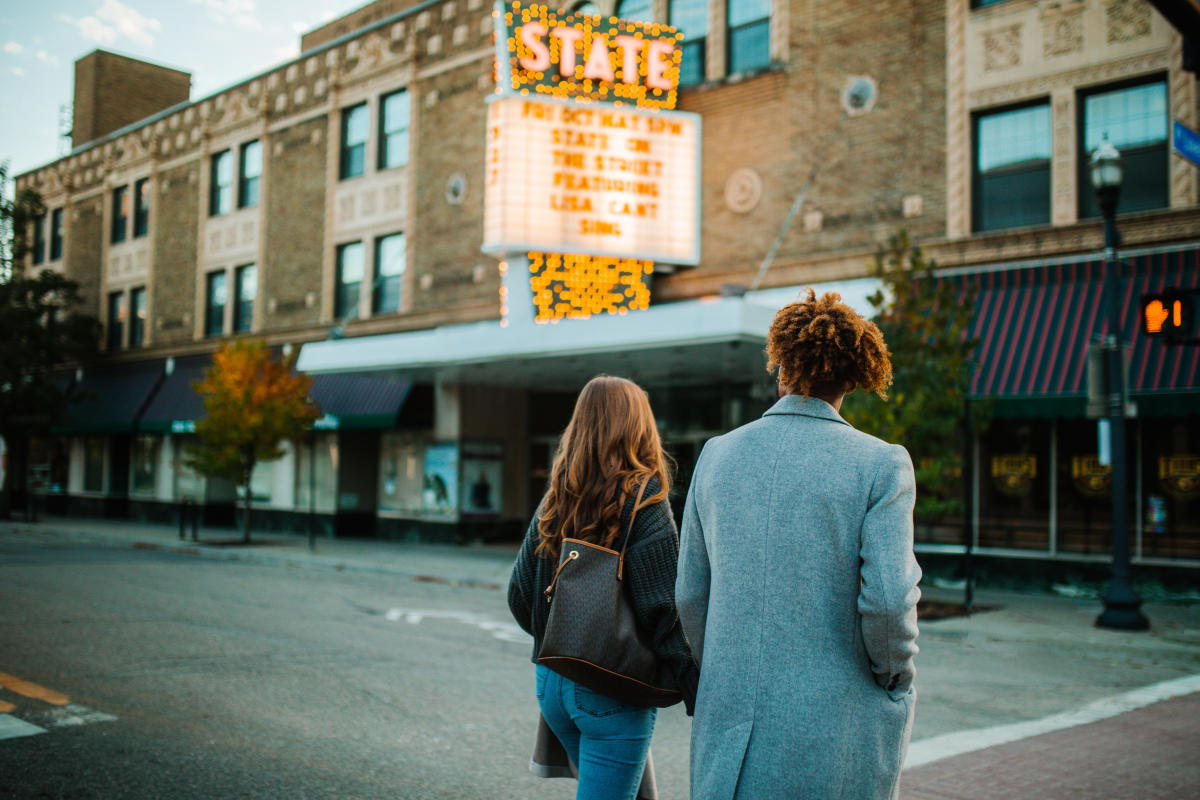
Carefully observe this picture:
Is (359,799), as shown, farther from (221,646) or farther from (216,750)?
(221,646)

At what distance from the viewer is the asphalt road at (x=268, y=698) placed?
16.6 ft

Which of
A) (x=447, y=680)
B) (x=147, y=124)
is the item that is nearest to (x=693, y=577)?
(x=447, y=680)

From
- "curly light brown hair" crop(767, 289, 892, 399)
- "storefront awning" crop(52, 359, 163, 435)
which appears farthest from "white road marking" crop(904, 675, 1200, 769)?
"storefront awning" crop(52, 359, 163, 435)

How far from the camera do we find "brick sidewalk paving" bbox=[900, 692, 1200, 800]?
5133 mm

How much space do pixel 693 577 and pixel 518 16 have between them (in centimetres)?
1649

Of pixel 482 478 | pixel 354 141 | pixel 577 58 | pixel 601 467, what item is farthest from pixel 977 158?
pixel 354 141

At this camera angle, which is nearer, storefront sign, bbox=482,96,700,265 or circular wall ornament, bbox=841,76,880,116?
circular wall ornament, bbox=841,76,880,116

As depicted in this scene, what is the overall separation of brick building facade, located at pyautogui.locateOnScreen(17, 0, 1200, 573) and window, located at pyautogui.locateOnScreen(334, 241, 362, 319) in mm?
70

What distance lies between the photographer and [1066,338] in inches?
514

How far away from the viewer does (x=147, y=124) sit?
31.3 meters

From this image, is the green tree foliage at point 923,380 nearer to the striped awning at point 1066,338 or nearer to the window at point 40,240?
the striped awning at point 1066,338

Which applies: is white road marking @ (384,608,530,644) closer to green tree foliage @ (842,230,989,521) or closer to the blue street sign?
green tree foliage @ (842,230,989,521)

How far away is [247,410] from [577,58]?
9599 millimetres

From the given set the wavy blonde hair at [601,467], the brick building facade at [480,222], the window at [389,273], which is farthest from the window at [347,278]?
the wavy blonde hair at [601,467]
